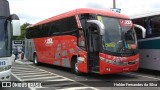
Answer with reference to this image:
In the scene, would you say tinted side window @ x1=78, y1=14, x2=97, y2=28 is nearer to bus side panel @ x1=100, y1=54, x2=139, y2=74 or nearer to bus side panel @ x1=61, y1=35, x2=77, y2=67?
bus side panel @ x1=61, y1=35, x2=77, y2=67

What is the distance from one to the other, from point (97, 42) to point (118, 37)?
0.99 m

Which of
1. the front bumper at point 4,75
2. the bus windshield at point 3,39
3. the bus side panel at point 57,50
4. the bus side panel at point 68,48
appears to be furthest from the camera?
the bus side panel at point 57,50

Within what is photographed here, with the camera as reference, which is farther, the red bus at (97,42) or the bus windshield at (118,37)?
the bus windshield at (118,37)

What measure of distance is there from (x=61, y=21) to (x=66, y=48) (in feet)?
6.07

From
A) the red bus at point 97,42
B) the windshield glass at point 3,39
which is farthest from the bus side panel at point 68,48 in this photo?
the windshield glass at point 3,39

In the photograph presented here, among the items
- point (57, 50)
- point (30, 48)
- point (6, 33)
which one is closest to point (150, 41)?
point (57, 50)

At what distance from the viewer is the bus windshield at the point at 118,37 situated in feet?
44.6

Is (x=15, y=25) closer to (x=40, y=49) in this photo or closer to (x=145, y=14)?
(x=145, y=14)

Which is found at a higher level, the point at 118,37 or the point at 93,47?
the point at 118,37

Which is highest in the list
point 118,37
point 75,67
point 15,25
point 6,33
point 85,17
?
point 85,17

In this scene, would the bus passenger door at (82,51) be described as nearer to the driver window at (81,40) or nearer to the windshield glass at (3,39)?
the driver window at (81,40)

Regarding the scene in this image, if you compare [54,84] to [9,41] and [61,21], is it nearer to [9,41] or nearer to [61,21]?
[9,41]

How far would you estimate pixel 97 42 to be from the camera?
46.0ft

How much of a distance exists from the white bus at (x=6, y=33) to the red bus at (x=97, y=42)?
157 inches
